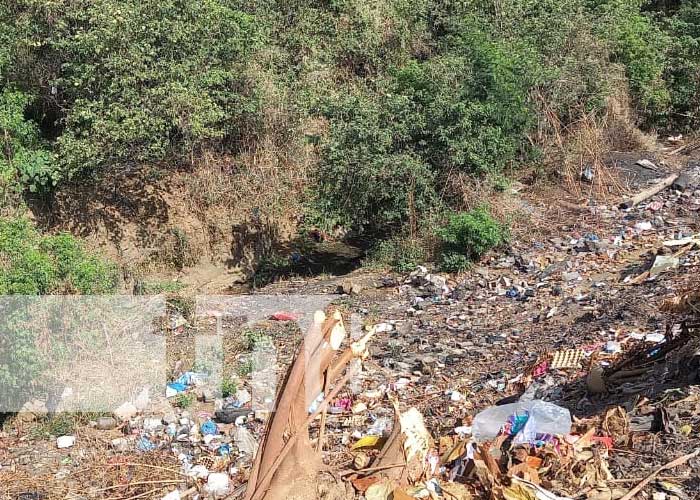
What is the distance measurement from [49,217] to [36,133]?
40.6 inches

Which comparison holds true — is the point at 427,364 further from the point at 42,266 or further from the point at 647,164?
the point at 647,164

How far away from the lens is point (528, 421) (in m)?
3.83

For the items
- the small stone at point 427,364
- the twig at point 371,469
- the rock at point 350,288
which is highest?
the twig at point 371,469

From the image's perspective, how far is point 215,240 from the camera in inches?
387

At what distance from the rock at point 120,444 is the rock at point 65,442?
31 cm

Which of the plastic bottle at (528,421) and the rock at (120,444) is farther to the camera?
the rock at (120,444)

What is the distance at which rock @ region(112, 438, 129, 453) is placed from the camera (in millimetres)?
4965

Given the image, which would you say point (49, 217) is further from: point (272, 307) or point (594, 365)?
point (594, 365)

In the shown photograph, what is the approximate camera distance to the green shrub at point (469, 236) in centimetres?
786

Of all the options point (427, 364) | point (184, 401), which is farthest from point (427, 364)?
point (184, 401)

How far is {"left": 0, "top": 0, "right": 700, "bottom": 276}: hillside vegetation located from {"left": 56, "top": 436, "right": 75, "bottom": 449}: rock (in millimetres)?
4086

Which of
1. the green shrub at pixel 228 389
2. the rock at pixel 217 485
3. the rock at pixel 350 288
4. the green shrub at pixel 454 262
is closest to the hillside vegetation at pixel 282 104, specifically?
the green shrub at pixel 454 262

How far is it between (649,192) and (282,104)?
4.96 metres
